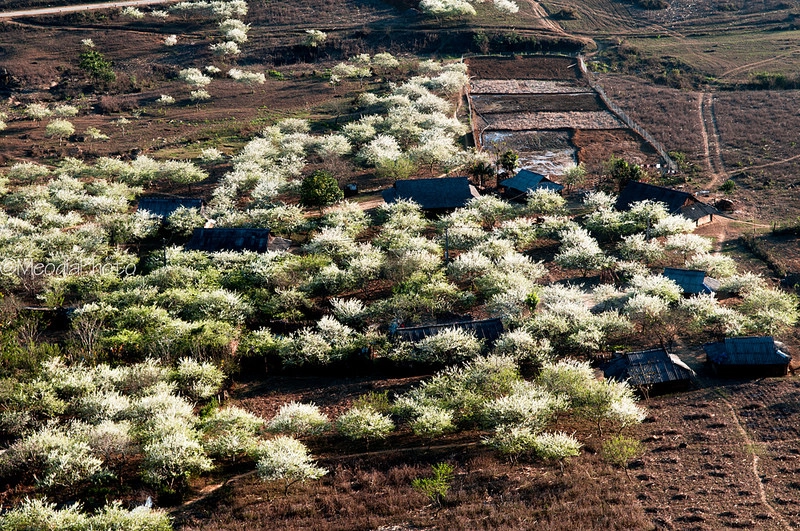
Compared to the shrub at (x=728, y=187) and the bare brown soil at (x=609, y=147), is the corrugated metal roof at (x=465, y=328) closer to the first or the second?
the bare brown soil at (x=609, y=147)

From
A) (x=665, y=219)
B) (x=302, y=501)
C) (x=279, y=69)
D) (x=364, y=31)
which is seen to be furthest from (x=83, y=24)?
(x=302, y=501)

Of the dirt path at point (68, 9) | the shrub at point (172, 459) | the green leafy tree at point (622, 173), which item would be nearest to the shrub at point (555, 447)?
the shrub at point (172, 459)

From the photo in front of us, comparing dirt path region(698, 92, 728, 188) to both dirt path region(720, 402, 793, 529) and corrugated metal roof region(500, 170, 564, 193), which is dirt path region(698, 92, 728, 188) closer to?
corrugated metal roof region(500, 170, 564, 193)

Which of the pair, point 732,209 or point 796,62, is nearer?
point 732,209

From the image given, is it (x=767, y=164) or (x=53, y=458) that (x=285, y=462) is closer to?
(x=53, y=458)

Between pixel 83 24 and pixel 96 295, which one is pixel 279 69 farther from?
pixel 96 295

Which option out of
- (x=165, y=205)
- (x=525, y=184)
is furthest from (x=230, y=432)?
(x=525, y=184)

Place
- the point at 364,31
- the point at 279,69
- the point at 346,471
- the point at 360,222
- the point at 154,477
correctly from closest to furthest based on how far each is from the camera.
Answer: the point at 154,477 → the point at 346,471 → the point at 360,222 → the point at 279,69 → the point at 364,31
